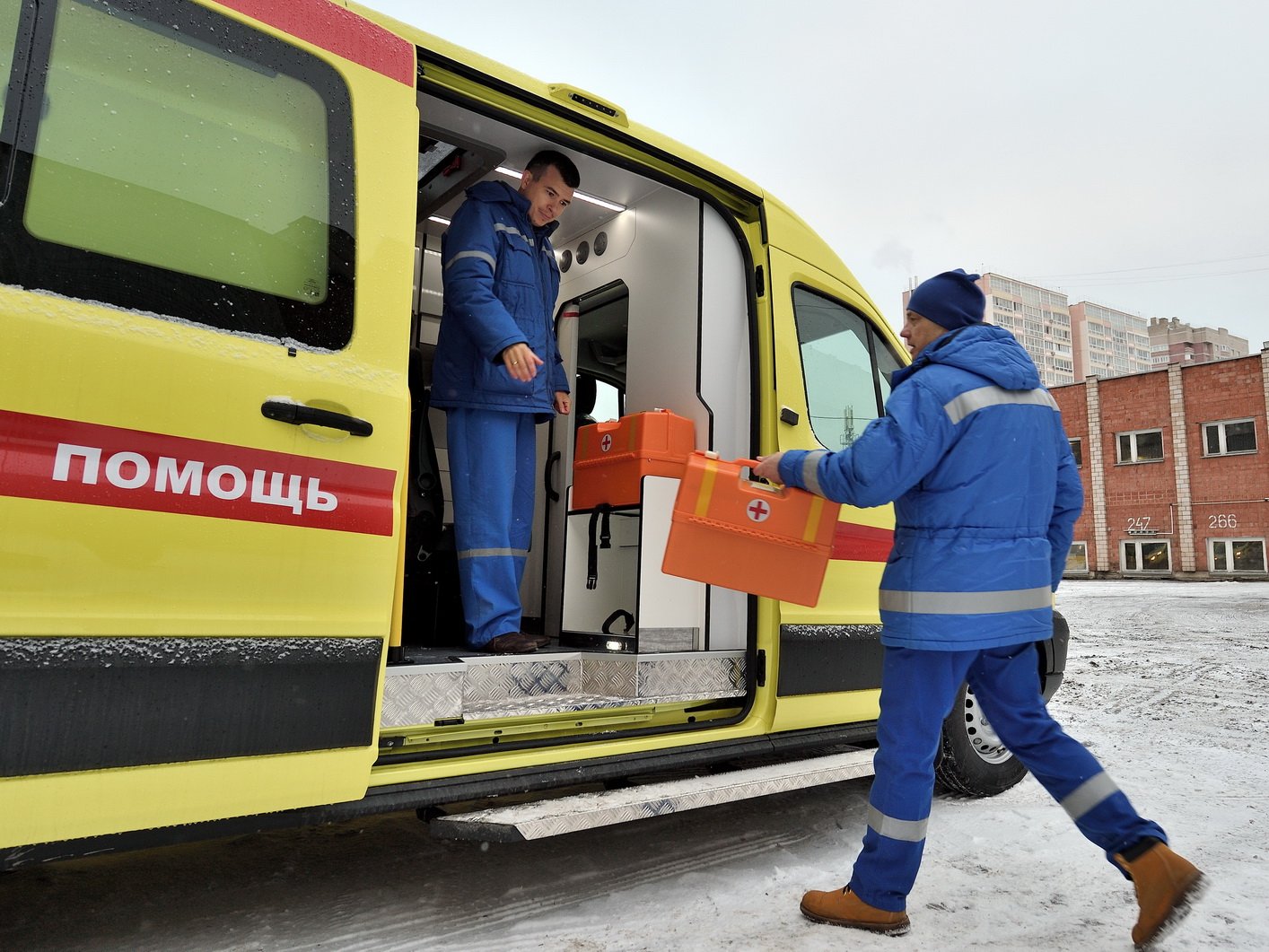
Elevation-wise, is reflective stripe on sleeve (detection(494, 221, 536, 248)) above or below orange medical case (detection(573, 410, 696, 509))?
above

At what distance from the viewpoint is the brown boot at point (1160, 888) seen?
201 centimetres

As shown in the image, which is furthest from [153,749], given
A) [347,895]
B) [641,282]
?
[641,282]

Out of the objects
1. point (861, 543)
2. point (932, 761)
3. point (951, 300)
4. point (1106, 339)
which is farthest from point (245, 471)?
point (1106, 339)

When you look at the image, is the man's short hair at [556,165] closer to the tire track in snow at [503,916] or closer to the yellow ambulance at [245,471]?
the yellow ambulance at [245,471]

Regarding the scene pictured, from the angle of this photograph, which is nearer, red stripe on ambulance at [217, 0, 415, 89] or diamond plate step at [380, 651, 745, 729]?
red stripe on ambulance at [217, 0, 415, 89]

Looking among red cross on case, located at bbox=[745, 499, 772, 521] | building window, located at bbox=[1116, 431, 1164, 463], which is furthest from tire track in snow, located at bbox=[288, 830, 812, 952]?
building window, located at bbox=[1116, 431, 1164, 463]

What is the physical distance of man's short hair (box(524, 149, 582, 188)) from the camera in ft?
10.8

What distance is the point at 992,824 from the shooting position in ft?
10.3

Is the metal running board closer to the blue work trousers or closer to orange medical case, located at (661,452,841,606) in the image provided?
the blue work trousers

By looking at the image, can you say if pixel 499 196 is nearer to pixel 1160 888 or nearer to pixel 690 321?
pixel 690 321

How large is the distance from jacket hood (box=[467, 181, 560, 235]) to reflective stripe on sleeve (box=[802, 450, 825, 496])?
1.63 m

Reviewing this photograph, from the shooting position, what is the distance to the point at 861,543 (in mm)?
3260

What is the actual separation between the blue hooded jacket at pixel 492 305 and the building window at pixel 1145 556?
90.9 ft

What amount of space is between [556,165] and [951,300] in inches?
64.7
